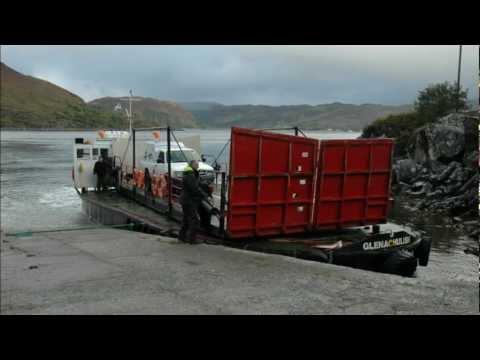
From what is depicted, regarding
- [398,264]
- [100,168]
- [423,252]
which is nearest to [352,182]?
[398,264]

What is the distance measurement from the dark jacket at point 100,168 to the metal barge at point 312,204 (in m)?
9.88

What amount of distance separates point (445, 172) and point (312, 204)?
20757mm

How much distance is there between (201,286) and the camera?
729 cm

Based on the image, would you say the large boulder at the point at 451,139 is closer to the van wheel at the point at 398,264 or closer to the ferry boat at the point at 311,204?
the ferry boat at the point at 311,204

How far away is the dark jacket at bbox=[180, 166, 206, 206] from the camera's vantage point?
10.8 meters

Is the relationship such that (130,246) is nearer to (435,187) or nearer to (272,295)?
(272,295)

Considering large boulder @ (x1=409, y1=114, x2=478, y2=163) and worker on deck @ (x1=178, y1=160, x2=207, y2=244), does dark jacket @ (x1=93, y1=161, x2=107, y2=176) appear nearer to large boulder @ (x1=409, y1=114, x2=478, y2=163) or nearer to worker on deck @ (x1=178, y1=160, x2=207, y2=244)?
worker on deck @ (x1=178, y1=160, x2=207, y2=244)

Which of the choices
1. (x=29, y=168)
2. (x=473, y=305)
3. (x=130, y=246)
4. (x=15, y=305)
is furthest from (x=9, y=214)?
(x=29, y=168)

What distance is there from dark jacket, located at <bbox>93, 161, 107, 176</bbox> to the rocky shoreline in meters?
16.0

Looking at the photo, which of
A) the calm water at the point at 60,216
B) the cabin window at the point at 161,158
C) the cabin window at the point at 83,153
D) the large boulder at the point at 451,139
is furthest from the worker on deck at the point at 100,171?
the large boulder at the point at 451,139

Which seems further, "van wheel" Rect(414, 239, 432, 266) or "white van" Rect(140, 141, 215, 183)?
"white van" Rect(140, 141, 215, 183)

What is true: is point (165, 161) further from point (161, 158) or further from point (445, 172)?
point (445, 172)

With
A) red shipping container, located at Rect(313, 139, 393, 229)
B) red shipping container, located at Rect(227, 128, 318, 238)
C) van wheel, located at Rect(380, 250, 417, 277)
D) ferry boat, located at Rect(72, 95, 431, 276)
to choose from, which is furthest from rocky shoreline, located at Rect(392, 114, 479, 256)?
red shipping container, located at Rect(227, 128, 318, 238)

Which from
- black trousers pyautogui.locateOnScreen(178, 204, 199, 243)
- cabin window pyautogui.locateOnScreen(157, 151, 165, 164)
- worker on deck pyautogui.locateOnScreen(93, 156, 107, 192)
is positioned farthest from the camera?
worker on deck pyautogui.locateOnScreen(93, 156, 107, 192)
